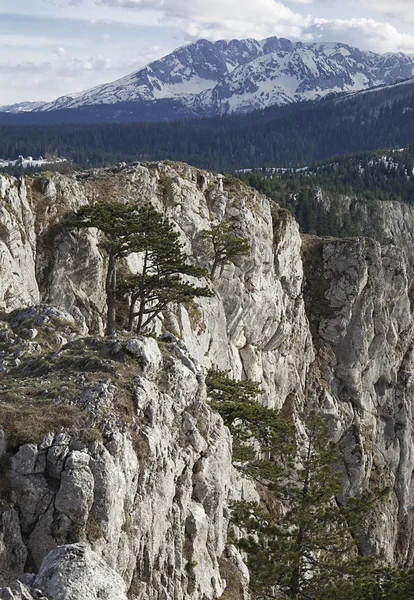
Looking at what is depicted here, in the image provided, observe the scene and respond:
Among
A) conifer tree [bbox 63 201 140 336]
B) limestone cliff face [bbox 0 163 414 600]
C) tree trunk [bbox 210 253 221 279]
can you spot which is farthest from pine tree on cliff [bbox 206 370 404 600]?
tree trunk [bbox 210 253 221 279]

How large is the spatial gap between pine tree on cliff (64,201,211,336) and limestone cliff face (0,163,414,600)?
371 cm

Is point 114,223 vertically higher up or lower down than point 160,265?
higher up

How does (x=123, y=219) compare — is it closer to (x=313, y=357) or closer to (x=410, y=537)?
(x=313, y=357)

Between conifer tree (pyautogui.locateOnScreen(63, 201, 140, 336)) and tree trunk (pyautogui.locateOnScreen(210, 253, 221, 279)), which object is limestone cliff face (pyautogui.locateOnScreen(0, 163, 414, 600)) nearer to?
tree trunk (pyautogui.locateOnScreen(210, 253, 221, 279))

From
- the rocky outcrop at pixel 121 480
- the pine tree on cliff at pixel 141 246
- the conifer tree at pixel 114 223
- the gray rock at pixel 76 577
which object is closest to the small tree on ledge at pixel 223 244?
the pine tree on cliff at pixel 141 246

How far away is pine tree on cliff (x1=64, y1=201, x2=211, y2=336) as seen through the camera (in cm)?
3803

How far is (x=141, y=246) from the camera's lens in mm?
38188

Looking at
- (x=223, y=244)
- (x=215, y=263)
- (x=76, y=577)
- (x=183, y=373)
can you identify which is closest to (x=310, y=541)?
(x=183, y=373)

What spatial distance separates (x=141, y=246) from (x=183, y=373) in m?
16.0

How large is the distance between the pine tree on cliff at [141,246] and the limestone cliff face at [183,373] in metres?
3.71

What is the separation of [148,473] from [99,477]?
7.88ft

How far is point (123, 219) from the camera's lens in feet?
127

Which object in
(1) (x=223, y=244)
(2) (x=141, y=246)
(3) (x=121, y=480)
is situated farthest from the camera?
(1) (x=223, y=244)

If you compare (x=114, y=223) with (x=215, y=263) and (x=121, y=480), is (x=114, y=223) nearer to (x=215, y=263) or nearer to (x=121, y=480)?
(x=215, y=263)
